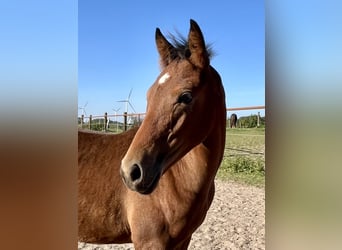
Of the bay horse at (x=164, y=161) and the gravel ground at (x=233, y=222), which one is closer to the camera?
the bay horse at (x=164, y=161)

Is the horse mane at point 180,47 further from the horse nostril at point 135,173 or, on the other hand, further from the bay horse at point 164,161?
the horse nostril at point 135,173

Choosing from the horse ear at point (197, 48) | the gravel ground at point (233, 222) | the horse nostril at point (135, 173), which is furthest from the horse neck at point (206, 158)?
the gravel ground at point (233, 222)

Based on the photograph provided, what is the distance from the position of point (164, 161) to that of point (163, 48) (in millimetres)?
312

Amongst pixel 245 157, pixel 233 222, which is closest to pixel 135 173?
pixel 245 157

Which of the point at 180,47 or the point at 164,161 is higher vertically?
the point at 180,47

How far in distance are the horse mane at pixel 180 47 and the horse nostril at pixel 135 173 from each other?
0.30 metres

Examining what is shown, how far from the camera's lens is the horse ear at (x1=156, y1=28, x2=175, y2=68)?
78 centimetres

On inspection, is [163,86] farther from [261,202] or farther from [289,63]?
[261,202]

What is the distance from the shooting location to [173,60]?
2.48ft

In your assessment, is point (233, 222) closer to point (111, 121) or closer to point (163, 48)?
point (111, 121)

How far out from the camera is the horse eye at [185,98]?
2.28 ft

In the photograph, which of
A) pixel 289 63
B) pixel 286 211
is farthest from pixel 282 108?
pixel 286 211

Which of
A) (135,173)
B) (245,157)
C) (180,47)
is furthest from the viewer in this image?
(245,157)

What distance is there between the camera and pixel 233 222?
121cm
